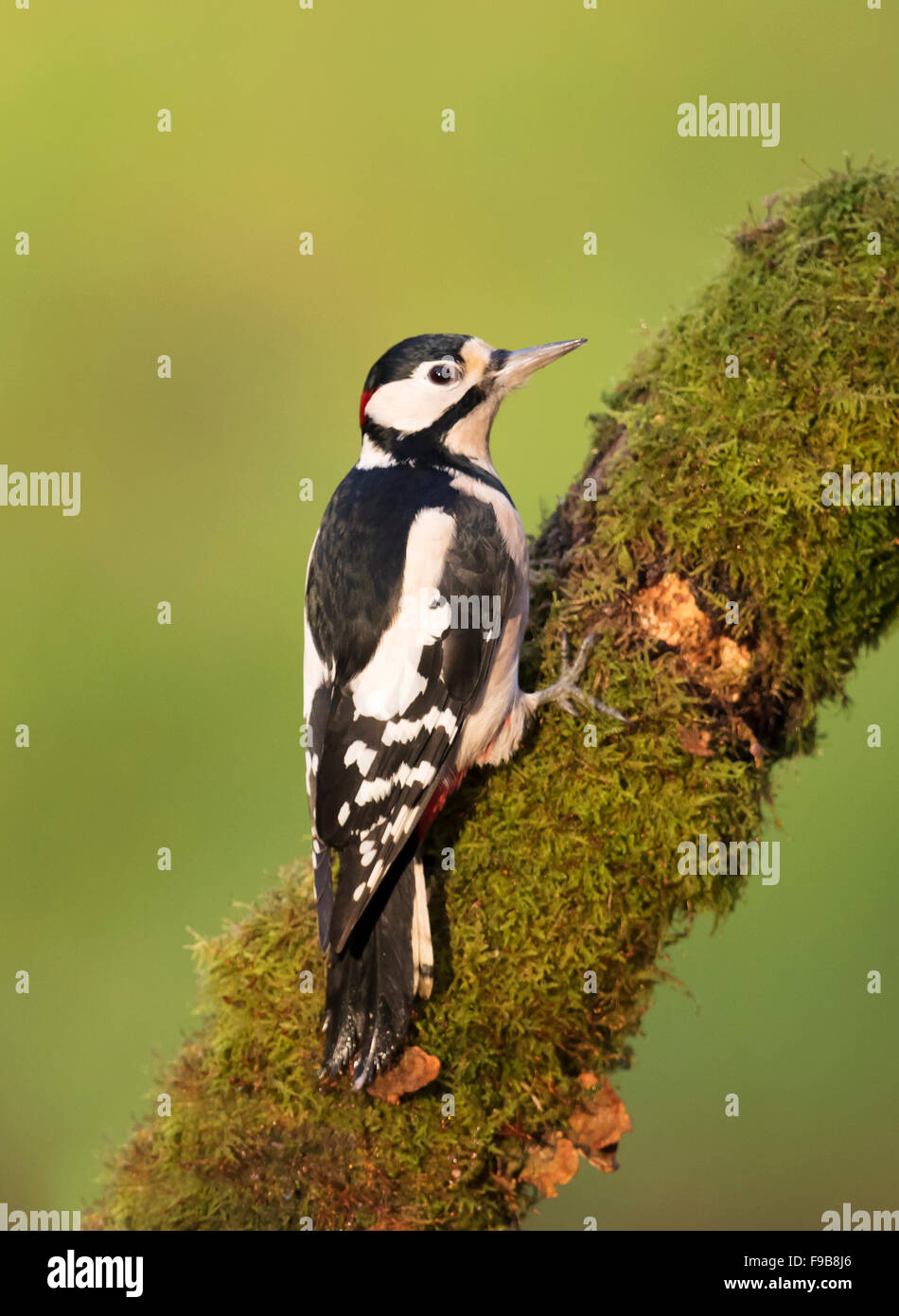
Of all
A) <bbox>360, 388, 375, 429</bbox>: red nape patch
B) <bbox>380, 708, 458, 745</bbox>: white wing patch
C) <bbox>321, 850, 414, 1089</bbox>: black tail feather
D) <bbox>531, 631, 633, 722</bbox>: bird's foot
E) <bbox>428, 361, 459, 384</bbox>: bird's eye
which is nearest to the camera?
<bbox>321, 850, 414, 1089</bbox>: black tail feather

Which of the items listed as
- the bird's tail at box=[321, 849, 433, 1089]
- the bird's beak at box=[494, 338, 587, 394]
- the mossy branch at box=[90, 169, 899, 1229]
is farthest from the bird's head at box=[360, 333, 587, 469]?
the bird's tail at box=[321, 849, 433, 1089]

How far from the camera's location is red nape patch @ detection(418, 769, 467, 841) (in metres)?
2.58

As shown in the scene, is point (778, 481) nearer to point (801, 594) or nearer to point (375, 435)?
point (801, 594)

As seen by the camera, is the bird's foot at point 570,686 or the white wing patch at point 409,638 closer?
the bird's foot at point 570,686

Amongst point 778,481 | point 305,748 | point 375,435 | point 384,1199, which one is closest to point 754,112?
point 375,435

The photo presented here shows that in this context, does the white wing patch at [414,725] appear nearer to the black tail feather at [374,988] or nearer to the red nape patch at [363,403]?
the black tail feather at [374,988]

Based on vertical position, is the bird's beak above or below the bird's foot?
above

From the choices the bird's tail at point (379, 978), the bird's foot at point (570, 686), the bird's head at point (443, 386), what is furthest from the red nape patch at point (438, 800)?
the bird's head at point (443, 386)

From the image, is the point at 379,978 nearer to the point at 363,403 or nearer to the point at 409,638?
the point at 409,638

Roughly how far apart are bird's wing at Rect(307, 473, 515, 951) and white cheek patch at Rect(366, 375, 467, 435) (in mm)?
345

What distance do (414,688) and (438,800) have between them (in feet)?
0.90

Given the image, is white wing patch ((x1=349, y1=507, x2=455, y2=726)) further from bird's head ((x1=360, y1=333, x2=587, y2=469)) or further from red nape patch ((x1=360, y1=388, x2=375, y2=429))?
red nape patch ((x1=360, y1=388, x2=375, y2=429))

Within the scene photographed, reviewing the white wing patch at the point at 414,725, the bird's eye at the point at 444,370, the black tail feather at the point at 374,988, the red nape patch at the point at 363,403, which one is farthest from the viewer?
the red nape patch at the point at 363,403

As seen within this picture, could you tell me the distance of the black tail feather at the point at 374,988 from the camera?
230 centimetres
